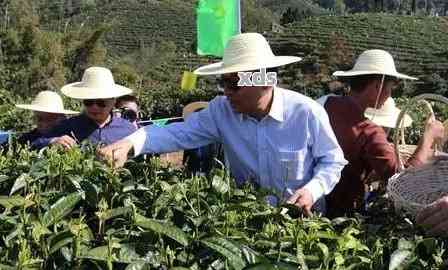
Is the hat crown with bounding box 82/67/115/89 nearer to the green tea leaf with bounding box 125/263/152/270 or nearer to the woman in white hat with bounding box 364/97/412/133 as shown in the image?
the woman in white hat with bounding box 364/97/412/133

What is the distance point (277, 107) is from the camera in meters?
2.71

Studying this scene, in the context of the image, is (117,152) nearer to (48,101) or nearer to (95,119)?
(95,119)

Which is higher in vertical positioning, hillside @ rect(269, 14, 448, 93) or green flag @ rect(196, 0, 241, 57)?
green flag @ rect(196, 0, 241, 57)

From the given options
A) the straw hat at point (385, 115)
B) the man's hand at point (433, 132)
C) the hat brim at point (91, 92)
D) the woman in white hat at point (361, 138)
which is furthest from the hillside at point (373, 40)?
the man's hand at point (433, 132)

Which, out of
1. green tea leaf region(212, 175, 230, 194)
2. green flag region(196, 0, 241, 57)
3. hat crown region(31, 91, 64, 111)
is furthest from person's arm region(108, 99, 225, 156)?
green flag region(196, 0, 241, 57)

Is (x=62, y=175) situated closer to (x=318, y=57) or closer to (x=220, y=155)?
(x=220, y=155)

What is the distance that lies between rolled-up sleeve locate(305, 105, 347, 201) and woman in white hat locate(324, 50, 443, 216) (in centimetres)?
28

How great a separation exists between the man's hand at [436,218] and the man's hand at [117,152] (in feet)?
3.49

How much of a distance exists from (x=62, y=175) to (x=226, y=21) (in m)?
4.73

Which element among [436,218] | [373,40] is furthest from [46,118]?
[373,40]

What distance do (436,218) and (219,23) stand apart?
16.5 feet

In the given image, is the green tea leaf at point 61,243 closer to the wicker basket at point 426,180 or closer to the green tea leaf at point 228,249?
the green tea leaf at point 228,249

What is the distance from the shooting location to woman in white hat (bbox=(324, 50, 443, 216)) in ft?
9.70

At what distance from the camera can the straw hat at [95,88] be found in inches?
156
